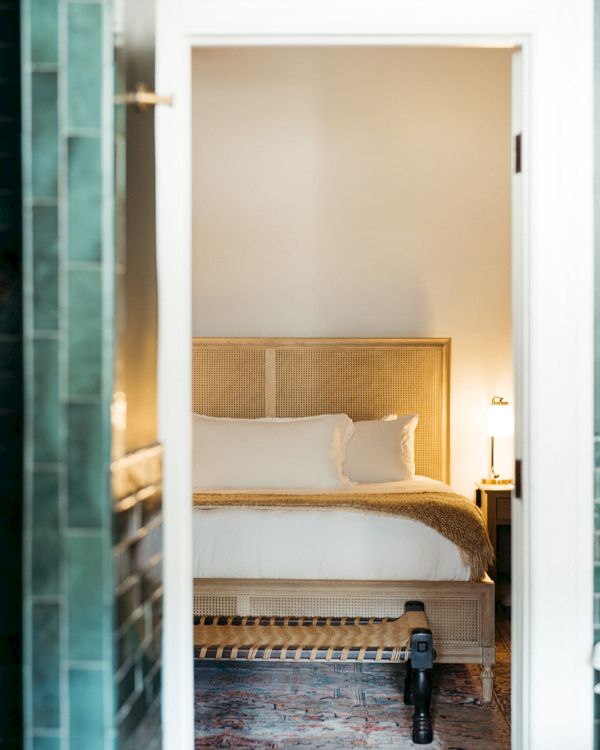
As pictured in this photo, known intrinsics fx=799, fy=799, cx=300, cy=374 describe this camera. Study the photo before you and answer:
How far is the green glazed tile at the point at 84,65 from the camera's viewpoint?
1.38 metres

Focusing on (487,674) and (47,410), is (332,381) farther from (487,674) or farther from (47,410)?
(47,410)

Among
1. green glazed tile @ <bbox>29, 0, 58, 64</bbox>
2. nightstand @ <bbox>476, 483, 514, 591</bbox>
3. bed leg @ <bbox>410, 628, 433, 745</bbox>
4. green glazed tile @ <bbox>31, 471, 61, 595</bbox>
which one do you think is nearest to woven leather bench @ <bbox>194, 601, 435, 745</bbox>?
bed leg @ <bbox>410, 628, 433, 745</bbox>

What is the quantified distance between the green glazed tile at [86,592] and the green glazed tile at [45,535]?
0.03m

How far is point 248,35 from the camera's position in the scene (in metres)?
1.99

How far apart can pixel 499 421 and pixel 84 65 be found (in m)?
4.01

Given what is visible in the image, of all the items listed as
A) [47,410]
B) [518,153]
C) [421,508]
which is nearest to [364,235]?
[421,508]

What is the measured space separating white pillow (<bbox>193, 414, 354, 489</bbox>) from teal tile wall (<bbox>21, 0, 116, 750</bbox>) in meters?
2.88

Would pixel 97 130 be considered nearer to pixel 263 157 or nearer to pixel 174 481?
pixel 174 481

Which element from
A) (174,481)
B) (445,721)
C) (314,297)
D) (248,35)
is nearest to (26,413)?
(174,481)

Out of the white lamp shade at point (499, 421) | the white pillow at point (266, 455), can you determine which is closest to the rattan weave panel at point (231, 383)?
the white pillow at point (266, 455)

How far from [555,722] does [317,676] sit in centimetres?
181

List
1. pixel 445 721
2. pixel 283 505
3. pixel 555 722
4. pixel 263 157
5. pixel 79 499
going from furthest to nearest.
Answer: pixel 263 157 < pixel 283 505 < pixel 445 721 < pixel 555 722 < pixel 79 499

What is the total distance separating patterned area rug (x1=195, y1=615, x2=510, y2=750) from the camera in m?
2.96

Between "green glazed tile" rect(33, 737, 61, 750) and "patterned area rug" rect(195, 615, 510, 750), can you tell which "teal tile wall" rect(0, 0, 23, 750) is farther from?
"patterned area rug" rect(195, 615, 510, 750)
